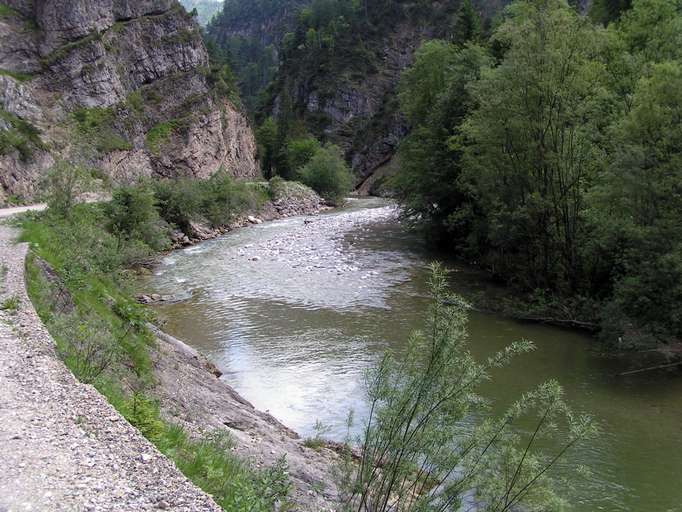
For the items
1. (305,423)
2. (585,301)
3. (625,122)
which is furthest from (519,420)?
(625,122)

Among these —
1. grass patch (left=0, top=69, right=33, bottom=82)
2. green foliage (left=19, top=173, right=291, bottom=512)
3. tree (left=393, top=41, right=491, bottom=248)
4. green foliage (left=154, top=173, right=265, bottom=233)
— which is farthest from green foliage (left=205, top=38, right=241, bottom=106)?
green foliage (left=19, top=173, right=291, bottom=512)

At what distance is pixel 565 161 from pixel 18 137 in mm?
A: 33360

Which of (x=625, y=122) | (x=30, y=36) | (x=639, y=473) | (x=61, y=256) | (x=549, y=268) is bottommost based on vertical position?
(x=639, y=473)

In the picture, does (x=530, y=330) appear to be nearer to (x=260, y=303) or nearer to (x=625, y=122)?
(x=625, y=122)

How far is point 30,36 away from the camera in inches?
1802

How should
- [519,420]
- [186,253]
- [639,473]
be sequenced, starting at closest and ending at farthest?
[639,473] → [519,420] → [186,253]

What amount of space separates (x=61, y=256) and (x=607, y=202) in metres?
15.5

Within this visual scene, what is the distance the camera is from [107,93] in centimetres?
4978

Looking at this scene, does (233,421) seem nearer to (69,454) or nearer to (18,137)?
(69,454)

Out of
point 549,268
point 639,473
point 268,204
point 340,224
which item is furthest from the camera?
point 268,204

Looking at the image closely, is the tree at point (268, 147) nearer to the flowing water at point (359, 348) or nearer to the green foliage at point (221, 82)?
the green foliage at point (221, 82)

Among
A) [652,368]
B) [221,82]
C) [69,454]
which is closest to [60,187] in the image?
[69,454]

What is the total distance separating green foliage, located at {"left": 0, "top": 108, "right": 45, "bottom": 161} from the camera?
3450cm

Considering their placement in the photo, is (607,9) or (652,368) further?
(607,9)
